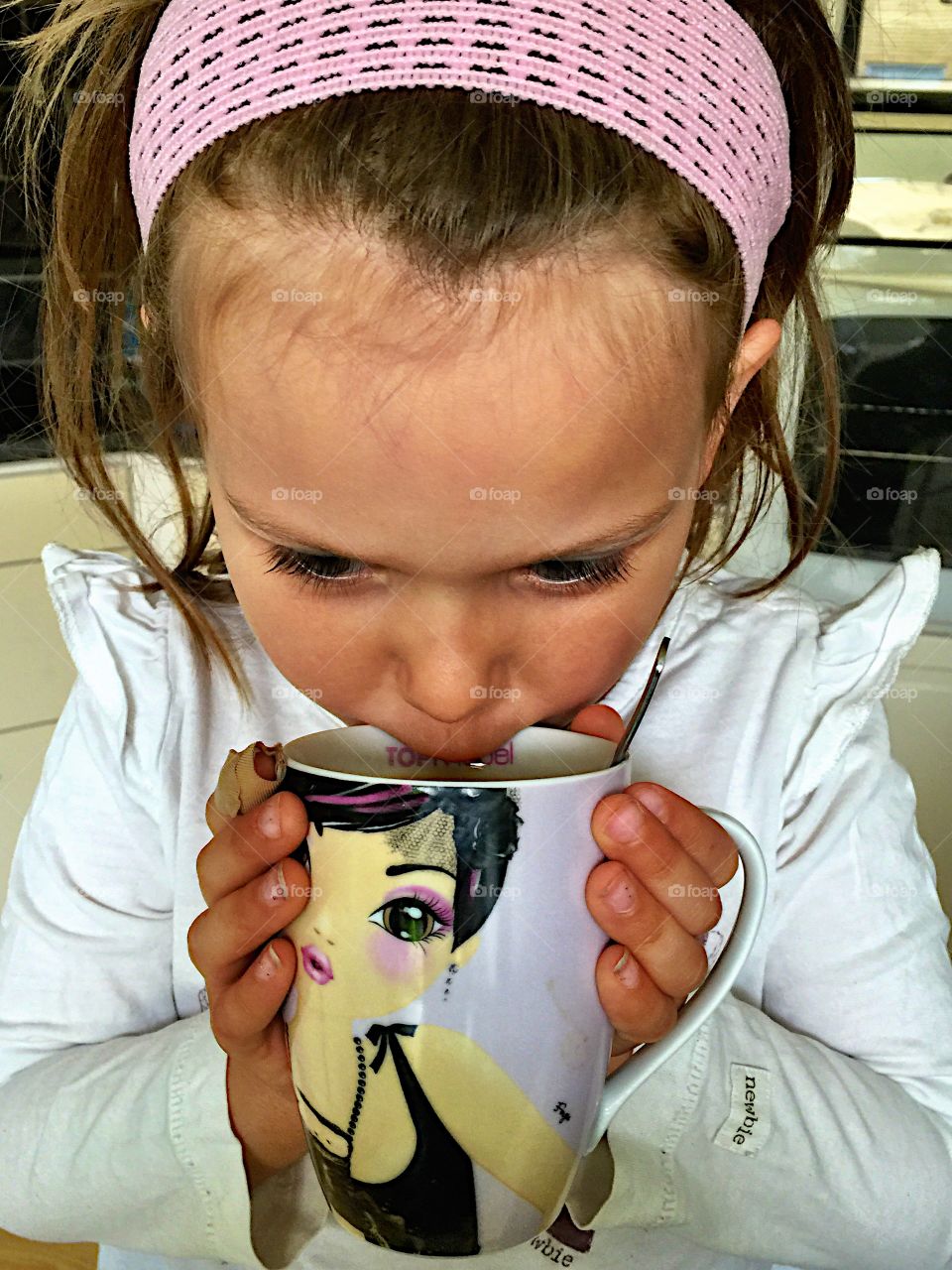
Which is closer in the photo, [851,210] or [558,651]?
[558,651]

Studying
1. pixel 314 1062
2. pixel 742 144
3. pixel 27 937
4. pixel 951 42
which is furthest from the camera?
pixel 951 42

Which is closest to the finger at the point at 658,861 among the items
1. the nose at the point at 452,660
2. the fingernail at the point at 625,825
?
the fingernail at the point at 625,825

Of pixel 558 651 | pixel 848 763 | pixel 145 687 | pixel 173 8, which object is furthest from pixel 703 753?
pixel 173 8

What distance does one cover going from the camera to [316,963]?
1.52 ft

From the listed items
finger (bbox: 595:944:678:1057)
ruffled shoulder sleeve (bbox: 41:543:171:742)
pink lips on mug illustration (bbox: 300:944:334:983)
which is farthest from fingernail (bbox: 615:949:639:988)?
ruffled shoulder sleeve (bbox: 41:543:171:742)

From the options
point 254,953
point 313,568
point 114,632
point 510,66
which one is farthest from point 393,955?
point 114,632

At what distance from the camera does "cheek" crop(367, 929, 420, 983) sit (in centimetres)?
44

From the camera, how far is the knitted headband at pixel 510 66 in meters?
0.50

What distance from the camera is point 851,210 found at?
1609mm

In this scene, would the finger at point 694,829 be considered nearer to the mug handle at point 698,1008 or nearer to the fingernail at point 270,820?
the mug handle at point 698,1008

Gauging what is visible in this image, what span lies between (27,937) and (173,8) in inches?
20.7

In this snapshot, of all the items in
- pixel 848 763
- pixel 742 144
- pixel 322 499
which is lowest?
pixel 848 763

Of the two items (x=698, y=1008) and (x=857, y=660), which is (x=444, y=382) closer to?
(x=698, y=1008)

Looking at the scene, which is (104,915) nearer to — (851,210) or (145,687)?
(145,687)
